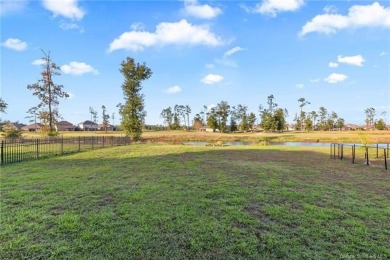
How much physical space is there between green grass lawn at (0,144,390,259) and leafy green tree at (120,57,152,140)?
22820mm

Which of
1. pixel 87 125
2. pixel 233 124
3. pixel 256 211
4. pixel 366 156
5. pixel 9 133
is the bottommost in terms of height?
pixel 256 211

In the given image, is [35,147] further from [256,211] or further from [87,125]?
[87,125]

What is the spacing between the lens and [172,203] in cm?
504

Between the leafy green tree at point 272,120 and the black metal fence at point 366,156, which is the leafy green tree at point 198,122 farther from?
the black metal fence at point 366,156

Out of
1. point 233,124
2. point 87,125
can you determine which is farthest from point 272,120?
point 87,125

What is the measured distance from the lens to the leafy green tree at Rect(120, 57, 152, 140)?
29.9 m

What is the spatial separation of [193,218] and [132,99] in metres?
27.4

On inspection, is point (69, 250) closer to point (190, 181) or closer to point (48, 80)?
point (190, 181)

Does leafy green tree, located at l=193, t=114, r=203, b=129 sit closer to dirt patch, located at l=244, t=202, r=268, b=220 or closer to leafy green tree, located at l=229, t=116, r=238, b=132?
leafy green tree, located at l=229, t=116, r=238, b=132

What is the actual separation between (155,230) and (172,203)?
1.32 meters

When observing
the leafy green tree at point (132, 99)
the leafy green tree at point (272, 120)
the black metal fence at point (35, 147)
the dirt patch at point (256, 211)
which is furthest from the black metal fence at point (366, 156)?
the leafy green tree at point (272, 120)

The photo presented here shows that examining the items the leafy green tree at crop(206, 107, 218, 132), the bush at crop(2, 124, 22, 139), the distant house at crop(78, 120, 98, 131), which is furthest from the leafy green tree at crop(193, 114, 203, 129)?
the bush at crop(2, 124, 22, 139)

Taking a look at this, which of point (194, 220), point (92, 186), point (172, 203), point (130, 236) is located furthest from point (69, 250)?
point (92, 186)

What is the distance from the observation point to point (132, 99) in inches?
1185
